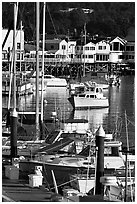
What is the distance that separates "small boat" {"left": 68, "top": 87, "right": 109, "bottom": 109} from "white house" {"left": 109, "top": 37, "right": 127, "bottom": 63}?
3589 centimetres

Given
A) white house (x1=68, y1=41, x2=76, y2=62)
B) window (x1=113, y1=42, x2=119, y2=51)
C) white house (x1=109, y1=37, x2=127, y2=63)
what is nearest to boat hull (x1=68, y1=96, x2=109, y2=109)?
white house (x1=68, y1=41, x2=76, y2=62)

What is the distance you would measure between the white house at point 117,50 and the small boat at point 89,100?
35.9 m

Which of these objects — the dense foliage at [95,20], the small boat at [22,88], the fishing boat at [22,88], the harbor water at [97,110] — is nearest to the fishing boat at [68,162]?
the harbor water at [97,110]

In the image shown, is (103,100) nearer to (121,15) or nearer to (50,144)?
(50,144)

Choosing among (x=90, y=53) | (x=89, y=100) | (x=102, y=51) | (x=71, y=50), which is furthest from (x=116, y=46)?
(x=89, y=100)

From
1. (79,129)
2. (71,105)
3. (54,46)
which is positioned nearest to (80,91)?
(71,105)

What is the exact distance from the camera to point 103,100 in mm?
35500

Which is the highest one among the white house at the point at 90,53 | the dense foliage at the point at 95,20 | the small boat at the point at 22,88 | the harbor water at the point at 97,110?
the dense foliage at the point at 95,20

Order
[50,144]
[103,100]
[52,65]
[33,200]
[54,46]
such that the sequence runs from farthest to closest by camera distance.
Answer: [54,46]
[52,65]
[103,100]
[50,144]
[33,200]

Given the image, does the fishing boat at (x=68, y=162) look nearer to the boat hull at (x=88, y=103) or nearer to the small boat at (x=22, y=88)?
the boat hull at (x=88, y=103)

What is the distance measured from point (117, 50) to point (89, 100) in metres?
38.9

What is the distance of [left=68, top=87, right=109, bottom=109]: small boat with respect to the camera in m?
34.9

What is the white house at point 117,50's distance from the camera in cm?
7175

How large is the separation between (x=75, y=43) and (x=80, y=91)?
34.9 m
